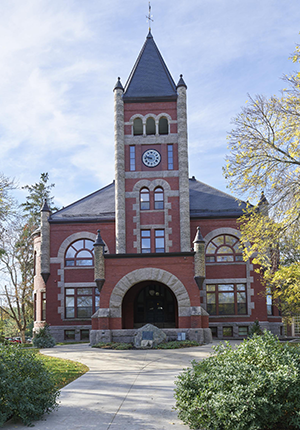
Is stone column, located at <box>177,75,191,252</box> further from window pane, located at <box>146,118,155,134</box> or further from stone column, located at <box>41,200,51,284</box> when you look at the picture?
stone column, located at <box>41,200,51,284</box>

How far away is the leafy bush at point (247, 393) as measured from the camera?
6816 mm

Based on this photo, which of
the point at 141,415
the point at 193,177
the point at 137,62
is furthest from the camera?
the point at 193,177

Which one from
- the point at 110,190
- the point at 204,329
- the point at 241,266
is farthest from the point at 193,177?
the point at 204,329

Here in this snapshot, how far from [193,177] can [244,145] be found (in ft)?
74.7

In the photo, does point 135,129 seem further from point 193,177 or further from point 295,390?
point 295,390

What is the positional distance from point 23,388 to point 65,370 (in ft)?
23.5

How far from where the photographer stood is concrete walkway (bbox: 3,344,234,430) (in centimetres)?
800

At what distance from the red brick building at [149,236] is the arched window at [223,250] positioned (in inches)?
2.9

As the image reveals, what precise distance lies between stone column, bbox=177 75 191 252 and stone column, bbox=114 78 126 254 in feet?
13.8

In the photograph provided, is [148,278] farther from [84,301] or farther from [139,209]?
[84,301]

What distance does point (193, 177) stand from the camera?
3841 centimetres

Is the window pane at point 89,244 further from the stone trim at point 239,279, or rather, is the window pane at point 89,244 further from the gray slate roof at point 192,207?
the stone trim at point 239,279

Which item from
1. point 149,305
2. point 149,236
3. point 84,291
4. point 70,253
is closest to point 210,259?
point 149,236

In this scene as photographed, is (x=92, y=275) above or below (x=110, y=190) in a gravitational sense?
below
